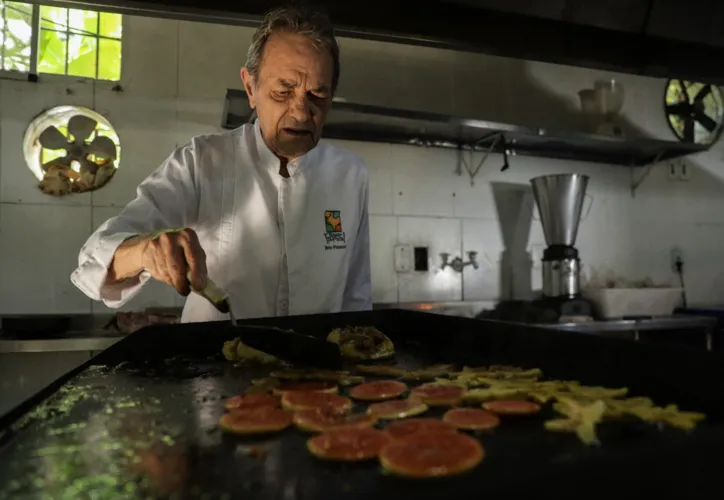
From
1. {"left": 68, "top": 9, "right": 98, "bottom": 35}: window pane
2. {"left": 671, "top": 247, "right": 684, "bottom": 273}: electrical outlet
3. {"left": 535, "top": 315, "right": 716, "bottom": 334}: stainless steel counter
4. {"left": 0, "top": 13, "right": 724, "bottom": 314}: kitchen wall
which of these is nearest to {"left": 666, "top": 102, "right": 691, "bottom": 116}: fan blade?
{"left": 0, "top": 13, "right": 724, "bottom": 314}: kitchen wall

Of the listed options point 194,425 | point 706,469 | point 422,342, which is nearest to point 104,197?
point 422,342

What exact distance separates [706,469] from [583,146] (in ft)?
8.79

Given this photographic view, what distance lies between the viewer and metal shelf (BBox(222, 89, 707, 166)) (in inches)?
92.0

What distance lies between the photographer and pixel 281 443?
680mm

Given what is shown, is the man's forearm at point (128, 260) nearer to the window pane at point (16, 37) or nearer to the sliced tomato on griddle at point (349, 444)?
the sliced tomato on griddle at point (349, 444)

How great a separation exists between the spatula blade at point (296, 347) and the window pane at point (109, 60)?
Result: 1814mm

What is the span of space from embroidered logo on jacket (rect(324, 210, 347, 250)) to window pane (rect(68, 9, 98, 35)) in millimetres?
1634

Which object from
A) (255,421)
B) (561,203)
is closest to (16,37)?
(255,421)

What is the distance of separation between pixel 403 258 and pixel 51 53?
1.85 meters

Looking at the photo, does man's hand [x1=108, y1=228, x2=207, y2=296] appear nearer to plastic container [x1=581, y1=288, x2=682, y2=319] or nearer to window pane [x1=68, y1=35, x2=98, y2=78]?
window pane [x1=68, y1=35, x2=98, y2=78]

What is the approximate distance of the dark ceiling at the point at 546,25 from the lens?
4.32ft

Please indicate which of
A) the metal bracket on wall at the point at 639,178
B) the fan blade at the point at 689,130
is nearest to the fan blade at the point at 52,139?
the metal bracket on wall at the point at 639,178

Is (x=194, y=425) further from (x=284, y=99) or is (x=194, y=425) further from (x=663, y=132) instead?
(x=663, y=132)

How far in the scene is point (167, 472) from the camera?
56cm
